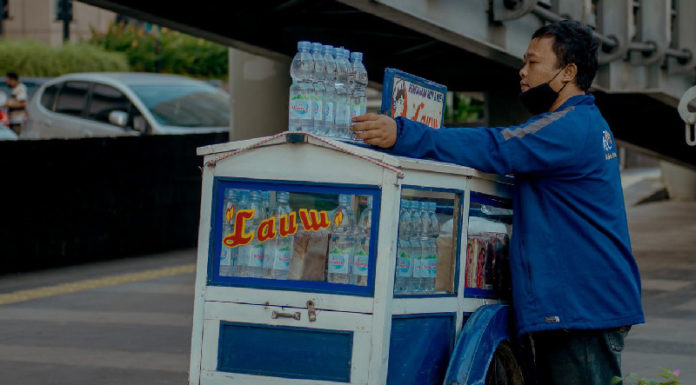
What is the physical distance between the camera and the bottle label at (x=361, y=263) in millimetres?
4398

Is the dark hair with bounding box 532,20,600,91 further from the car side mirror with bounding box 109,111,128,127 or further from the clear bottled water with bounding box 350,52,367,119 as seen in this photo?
the car side mirror with bounding box 109,111,128,127

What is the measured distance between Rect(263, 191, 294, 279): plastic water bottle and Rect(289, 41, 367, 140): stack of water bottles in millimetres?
289

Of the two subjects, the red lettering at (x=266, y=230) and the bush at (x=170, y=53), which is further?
the bush at (x=170, y=53)

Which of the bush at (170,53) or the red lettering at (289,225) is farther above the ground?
the bush at (170,53)

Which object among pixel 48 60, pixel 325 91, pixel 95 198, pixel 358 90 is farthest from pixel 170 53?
pixel 325 91

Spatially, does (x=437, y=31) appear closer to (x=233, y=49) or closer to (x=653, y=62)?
(x=653, y=62)

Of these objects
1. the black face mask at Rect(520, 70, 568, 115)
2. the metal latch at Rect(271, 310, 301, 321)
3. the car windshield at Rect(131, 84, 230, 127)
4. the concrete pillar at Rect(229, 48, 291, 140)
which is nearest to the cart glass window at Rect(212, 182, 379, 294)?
the metal latch at Rect(271, 310, 301, 321)

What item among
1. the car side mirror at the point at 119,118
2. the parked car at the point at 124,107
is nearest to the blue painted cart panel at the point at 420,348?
the parked car at the point at 124,107

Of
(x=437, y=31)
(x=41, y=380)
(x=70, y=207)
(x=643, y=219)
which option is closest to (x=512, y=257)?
(x=41, y=380)

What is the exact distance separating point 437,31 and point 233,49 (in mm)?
3400

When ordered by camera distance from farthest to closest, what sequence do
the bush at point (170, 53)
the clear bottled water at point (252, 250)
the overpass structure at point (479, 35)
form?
the bush at point (170, 53)
the overpass structure at point (479, 35)
the clear bottled water at point (252, 250)

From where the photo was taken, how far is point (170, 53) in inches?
1411

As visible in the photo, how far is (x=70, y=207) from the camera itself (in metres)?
11.6

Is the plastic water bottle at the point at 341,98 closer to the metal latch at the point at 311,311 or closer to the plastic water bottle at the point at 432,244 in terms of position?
the plastic water bottle at the point at 432,244
